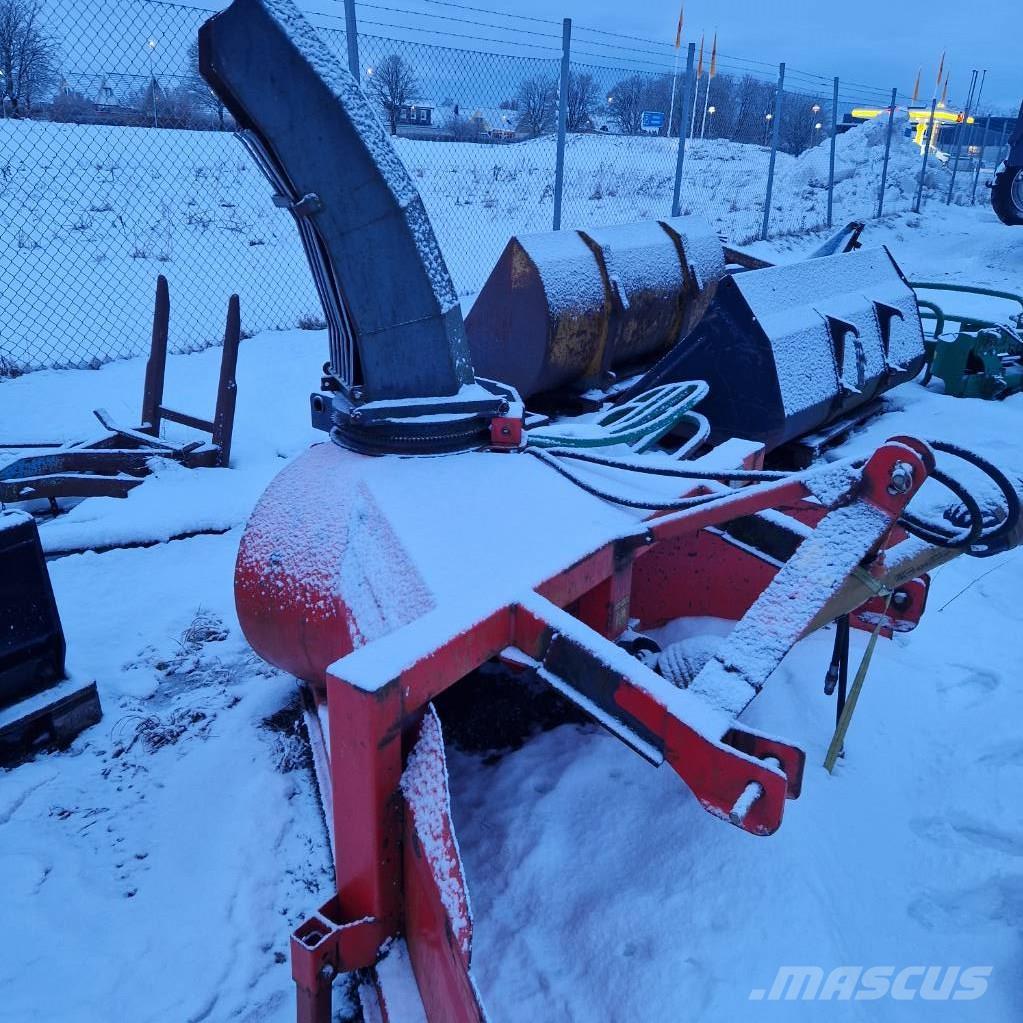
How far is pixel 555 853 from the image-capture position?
6.91 feet

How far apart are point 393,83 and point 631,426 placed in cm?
882

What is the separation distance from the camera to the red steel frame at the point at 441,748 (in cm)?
144

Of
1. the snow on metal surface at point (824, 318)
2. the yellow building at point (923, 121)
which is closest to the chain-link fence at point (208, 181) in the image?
the snow on metal surface at point (824, 318)

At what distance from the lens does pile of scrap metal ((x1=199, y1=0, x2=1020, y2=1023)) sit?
1.54 meters

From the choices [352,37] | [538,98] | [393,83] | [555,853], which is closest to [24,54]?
[393,83]

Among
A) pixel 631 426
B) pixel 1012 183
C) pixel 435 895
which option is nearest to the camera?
pixel 435 895

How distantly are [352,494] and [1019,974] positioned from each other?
6.28 feet

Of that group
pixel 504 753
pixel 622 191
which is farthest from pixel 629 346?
pixel 622 191

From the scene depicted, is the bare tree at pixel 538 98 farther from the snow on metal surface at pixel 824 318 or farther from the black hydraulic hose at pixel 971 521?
the black hydraulic hose at pixel 971 521

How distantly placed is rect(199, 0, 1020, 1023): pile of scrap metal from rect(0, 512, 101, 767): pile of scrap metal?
59cm

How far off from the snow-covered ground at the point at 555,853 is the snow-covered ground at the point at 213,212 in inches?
192

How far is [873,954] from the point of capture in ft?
6.08

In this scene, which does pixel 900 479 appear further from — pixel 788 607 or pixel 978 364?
pixel 978 364

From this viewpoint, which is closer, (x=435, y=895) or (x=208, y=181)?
(x=435, y=895)
